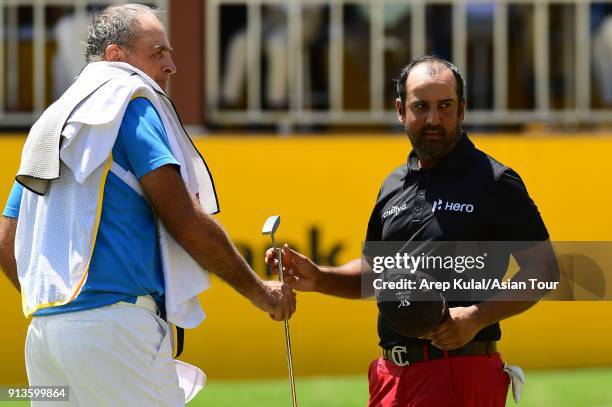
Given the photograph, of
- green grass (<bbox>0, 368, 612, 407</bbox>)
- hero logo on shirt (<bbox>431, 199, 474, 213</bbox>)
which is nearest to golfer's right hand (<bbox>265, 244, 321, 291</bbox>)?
hero logo on shirt (<bbox>431, 199, 474, 213</bbox>)

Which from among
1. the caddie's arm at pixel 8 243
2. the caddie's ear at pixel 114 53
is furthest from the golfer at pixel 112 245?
the caddie's arm at pixel 8 243

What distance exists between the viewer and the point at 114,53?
17.0 ft

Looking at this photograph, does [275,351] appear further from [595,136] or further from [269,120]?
[595,136]

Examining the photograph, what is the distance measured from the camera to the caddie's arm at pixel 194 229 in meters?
4.82

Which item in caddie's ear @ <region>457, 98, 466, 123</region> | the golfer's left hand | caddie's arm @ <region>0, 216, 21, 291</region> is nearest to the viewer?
the golfer's left hand

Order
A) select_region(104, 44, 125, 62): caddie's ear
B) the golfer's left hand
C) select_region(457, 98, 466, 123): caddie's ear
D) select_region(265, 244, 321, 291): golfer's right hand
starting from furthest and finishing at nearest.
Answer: select_region(265, 244, 321, 291): golfer's right hand → select_region(457, 98, 466, 123): caddie's ear → select_region(104, 44, 125, 62): caddie's ear → the golfer's left hand

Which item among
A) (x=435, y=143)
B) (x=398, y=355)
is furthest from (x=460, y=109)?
(x=398, y=355)

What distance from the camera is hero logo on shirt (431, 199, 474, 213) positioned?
5259 millimetres

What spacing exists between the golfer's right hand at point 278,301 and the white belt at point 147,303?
466 mm

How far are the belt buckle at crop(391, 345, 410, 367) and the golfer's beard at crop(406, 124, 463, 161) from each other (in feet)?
2.59

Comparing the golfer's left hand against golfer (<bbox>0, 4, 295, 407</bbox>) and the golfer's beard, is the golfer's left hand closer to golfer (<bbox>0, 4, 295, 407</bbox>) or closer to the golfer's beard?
the golfer's beard

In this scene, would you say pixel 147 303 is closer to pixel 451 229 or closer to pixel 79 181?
pixel 79 181

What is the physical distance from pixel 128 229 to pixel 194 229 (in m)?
0.24

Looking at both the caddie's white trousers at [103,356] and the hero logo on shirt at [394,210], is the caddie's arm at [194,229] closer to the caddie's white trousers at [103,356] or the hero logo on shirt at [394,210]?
the caddie's white trousers at [103,356]
